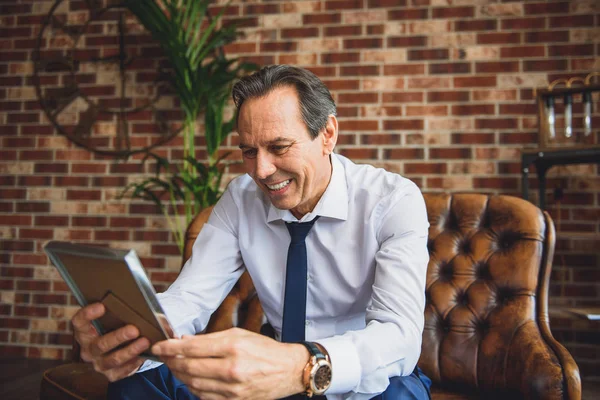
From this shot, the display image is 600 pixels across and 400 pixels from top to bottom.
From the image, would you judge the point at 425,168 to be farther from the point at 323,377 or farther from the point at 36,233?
the point at 36,233

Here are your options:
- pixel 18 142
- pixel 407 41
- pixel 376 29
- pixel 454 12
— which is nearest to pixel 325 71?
pixel 376 29

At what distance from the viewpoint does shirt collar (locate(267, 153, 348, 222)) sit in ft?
4.60

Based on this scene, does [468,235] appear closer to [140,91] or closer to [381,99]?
[381,99]

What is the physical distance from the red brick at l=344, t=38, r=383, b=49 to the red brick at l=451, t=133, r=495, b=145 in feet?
2.04

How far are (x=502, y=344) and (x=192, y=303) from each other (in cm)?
89

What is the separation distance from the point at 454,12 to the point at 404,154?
2.54ft

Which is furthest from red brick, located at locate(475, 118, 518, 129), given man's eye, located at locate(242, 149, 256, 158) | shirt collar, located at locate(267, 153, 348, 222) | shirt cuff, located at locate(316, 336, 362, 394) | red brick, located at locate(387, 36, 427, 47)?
shirt cuff, located at locate(316, 336, 362, 394)

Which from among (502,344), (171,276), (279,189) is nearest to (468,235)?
(502,344)

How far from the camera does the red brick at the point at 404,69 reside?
268 centimetres

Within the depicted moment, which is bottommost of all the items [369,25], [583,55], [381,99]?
[381,99]

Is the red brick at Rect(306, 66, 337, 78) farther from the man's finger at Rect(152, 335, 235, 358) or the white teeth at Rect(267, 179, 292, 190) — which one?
the man's finger at Rect(152, 335, 235, 358)

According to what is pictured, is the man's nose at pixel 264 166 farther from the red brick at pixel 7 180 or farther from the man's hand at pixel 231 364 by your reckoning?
the red brick at pixel 7 180

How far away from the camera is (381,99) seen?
271 cm

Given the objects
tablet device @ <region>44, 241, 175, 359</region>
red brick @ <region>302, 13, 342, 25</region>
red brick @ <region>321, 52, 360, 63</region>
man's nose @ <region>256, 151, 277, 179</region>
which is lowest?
tablet device @ <region>44, 241, 175, 359</region>
